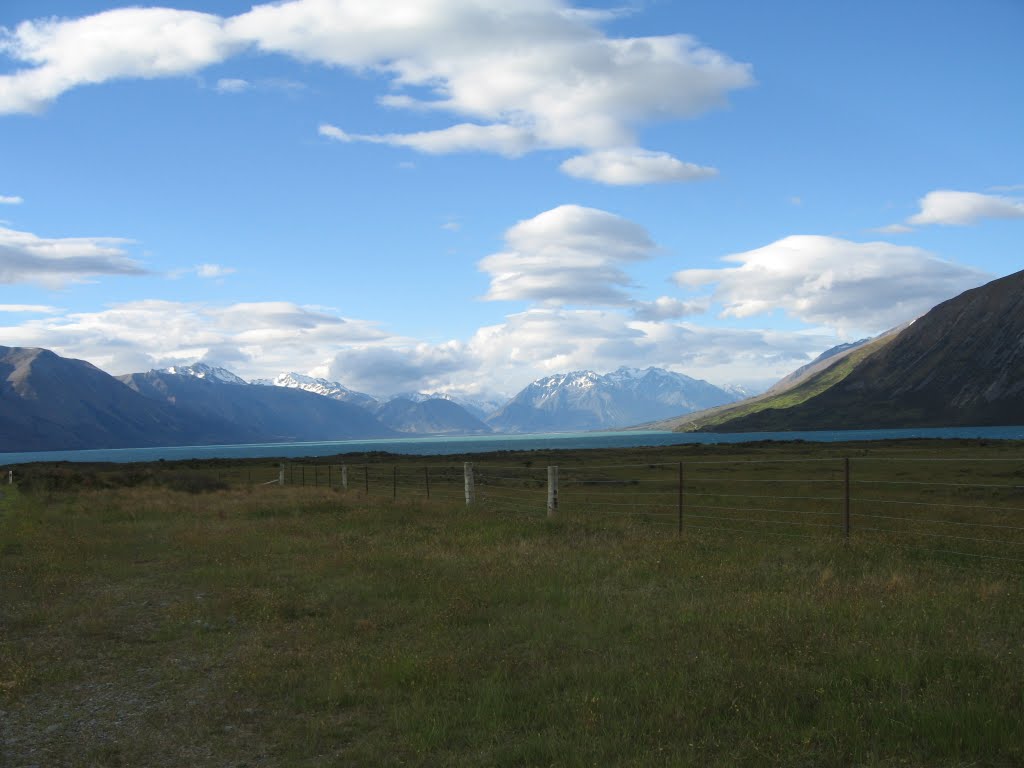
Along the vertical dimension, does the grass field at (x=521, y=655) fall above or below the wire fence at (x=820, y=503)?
above

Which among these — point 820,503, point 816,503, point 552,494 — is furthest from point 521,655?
point 820,503

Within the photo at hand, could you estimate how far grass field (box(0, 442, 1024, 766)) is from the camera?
272 inches

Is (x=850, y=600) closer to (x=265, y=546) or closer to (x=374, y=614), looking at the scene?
(x=374, y=614)

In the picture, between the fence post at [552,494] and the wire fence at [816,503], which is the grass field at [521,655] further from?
the fence post at [552,494]

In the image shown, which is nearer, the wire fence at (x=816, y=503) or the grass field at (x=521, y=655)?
the grass field at (x=521, y=655)

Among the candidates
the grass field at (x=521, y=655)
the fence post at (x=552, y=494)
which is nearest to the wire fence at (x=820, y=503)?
the fence post at (x=552, y=494)

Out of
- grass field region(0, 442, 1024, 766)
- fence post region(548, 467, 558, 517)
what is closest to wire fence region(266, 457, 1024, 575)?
fence post region(548, 467, 558, 517)

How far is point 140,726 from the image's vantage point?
7898mm

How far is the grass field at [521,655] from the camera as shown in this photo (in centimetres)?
690

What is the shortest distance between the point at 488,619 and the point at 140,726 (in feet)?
17.2

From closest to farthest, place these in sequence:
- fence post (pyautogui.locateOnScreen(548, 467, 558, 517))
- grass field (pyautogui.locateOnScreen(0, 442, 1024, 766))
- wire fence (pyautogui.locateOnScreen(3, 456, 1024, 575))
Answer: grass field (pyautogui.locateOnScreen(0, 442, 1024, 766)) < wire fence (pyautogui.locateOnScreen(3, 456, 1024, 575)) < fence post (pyautogui.locateOnScreen(548, 467, 558, 517))

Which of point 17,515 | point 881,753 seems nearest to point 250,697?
point 881,753

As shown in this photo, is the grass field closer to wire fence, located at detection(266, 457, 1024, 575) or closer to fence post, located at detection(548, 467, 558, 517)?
wire fence, located at detection(266, 457, 1024, 575)

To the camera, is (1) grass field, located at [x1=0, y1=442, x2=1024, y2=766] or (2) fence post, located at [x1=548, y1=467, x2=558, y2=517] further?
(2) fence post, located at [x1=548, y1=467, x2=558, y2=517]
